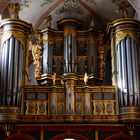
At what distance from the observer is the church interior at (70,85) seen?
1521cm

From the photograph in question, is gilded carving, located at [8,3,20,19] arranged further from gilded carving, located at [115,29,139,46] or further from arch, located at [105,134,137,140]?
arch, located at [105,134,137,140]

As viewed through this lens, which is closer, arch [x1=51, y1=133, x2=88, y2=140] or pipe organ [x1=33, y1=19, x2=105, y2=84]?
arch [x1=51, y1=133, x2=88, y2=140]

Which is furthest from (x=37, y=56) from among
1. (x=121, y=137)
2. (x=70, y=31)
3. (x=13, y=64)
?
(x=121, y=137)

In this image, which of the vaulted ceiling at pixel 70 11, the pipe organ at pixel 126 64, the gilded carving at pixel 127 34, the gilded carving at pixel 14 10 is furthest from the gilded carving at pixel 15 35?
A: the gilded carving at pixel 127 34

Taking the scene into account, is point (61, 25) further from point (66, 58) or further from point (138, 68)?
point (138, 68)

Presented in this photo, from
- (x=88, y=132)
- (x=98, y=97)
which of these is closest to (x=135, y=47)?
(x=98, y=97)

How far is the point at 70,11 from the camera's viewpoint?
1933 cm

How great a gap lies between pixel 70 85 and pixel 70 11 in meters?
5.04

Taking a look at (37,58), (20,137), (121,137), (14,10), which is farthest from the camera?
(37,58)

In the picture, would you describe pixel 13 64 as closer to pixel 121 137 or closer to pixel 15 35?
pixel 15 35

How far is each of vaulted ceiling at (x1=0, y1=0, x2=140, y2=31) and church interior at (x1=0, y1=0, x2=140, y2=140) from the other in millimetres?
288

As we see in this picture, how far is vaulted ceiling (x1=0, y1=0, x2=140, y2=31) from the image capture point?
18.5m

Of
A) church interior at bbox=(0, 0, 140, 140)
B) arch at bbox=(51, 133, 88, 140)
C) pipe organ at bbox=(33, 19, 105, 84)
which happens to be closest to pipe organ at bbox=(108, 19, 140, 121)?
church interior at bbox=(0, 0, 140, 140)

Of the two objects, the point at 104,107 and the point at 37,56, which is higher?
the point at 37,56
